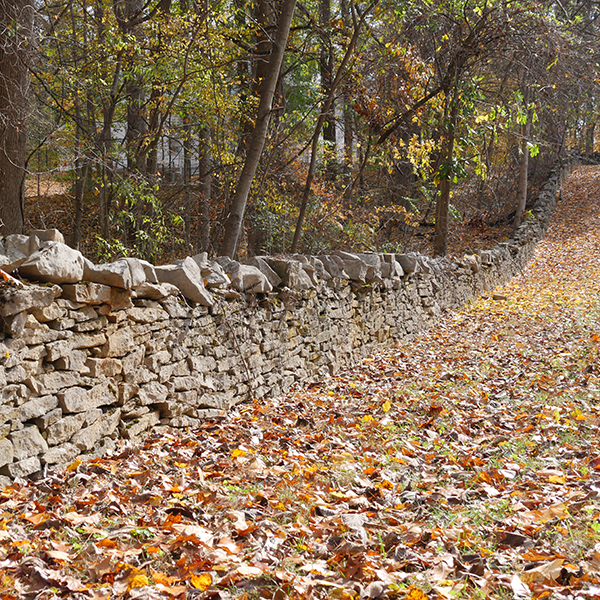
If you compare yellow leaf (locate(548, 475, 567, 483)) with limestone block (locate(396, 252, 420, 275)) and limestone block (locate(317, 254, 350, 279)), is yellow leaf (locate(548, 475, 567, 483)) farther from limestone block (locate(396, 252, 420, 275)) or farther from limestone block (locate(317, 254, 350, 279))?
limestone block (locate(396, 252, 420, 275))

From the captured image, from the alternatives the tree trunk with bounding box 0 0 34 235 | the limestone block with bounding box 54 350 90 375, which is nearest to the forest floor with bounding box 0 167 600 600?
the limestone block with bounding box 54 350 90 375

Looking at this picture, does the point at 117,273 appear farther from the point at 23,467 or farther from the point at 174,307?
the point at 23,467

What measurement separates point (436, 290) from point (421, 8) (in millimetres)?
5939

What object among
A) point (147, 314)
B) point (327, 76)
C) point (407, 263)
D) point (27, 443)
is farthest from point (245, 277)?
point (327, 76)

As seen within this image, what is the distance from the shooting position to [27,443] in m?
3.27

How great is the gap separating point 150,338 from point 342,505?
6.89 feet

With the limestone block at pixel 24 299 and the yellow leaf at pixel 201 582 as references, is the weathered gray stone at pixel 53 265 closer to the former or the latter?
the limestone block at pixel 24 299

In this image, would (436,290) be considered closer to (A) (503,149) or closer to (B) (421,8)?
(B) (421,8)

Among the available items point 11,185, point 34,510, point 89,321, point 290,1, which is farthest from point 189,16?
point 34,510

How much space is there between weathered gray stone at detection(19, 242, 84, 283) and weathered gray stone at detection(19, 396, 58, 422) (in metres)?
0.77

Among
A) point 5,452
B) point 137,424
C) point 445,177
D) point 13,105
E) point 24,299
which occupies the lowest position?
point 137,424

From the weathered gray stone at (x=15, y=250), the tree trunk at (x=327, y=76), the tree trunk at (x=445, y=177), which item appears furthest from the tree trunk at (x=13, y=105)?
the tree trunk at (x=445, y=177)

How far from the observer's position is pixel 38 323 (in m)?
3.39

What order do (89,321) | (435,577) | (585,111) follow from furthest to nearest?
(585,111), (89,321), (435,577)
